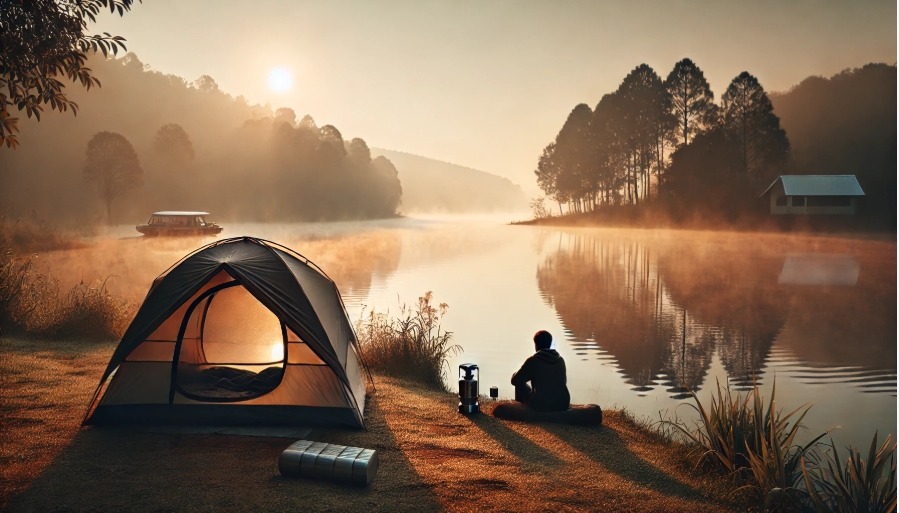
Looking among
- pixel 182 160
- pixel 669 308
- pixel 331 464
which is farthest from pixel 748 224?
pixel 182 160

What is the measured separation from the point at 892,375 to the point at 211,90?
229 ft

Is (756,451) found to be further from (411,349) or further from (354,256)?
(354,256)

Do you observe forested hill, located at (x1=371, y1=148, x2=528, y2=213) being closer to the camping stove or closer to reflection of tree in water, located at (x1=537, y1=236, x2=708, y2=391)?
reflection of tree in water, located at (x1=537, y1=236, x2=708, y2=391)

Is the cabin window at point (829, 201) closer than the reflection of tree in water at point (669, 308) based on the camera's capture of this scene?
No

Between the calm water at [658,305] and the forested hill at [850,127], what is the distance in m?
9.73

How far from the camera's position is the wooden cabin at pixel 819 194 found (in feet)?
109

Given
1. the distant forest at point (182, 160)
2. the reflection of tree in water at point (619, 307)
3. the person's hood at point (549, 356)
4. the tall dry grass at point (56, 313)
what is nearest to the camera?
the person's hood at point (549, 356)

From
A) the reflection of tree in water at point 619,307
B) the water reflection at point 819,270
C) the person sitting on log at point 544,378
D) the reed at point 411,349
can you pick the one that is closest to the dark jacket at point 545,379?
the person sitting on log at point 544,378

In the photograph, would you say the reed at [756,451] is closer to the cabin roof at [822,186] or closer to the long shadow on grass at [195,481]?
the long shadow on grass at [195,481]

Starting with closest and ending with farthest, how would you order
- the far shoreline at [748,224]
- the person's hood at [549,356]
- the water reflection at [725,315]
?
1. the person's hood at [549,356]
2. the water reflection at [725,315]
3. the far shoreline at [748,224]

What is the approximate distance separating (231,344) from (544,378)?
3564mm

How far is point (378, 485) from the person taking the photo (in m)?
4.44

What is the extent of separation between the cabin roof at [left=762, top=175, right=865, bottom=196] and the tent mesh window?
3357 cm

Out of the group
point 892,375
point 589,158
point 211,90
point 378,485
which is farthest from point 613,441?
point 211,90
